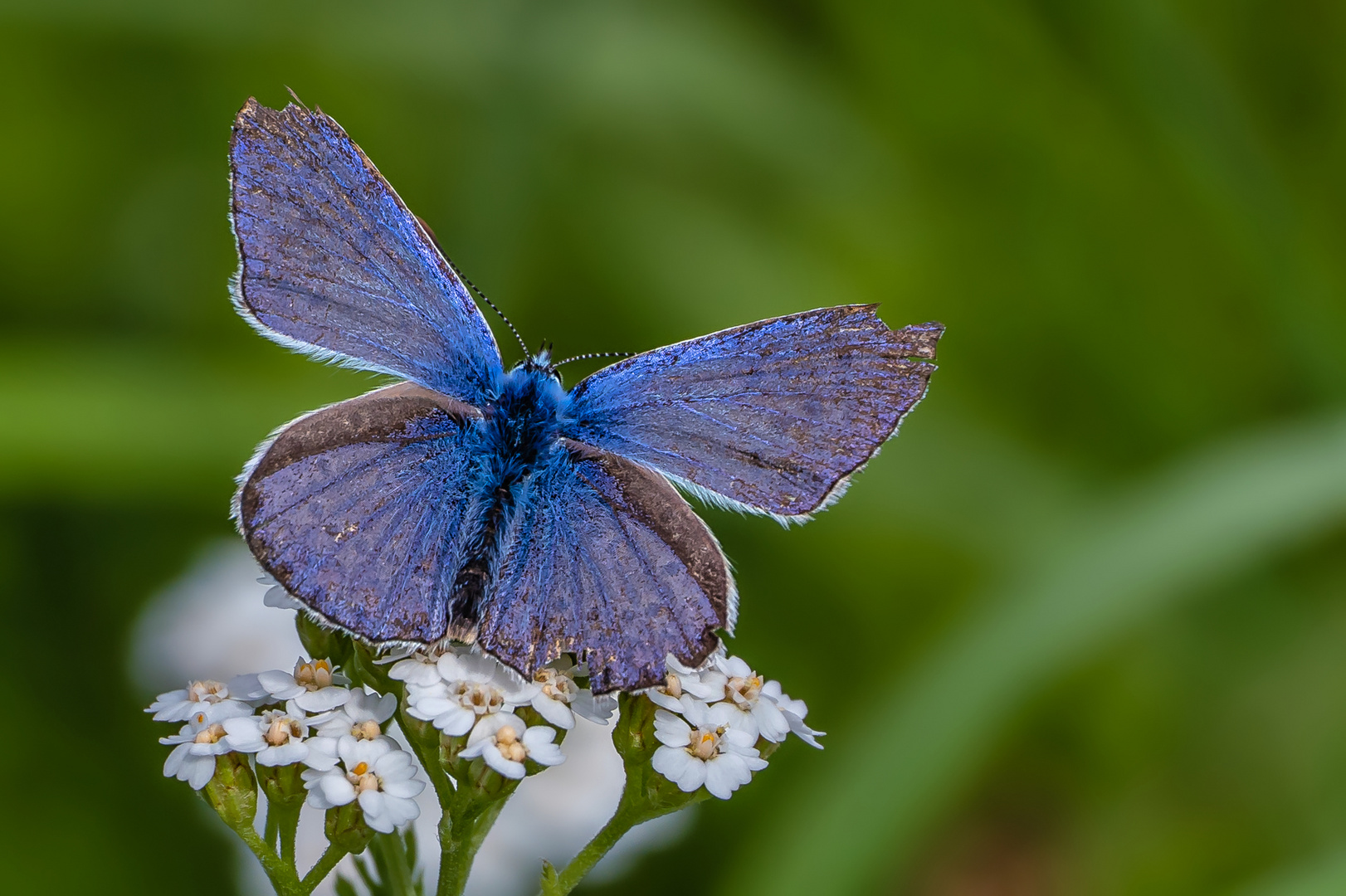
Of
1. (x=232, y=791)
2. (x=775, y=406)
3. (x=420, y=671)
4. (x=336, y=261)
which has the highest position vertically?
(x=336, y=261)

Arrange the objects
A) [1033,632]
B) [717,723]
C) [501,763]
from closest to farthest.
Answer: [501,763]
[717,723]
[1033,632]

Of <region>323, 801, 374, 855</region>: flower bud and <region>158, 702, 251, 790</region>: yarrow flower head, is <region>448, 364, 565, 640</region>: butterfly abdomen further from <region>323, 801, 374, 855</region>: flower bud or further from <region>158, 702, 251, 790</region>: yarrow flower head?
<region>158, 702, 251, 790</region>: yarrow flower head

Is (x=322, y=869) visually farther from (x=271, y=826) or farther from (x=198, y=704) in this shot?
(x=198, y=704)

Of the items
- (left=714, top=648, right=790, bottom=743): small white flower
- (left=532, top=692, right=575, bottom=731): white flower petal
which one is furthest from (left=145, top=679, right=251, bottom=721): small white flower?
(left=714, top=648, right=790, bottom=743): small white flower

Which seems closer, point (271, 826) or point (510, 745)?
point (510, 745)

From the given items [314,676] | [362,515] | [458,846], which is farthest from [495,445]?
[458,846]

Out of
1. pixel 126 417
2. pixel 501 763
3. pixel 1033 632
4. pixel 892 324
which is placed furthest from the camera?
pixel 892 324
